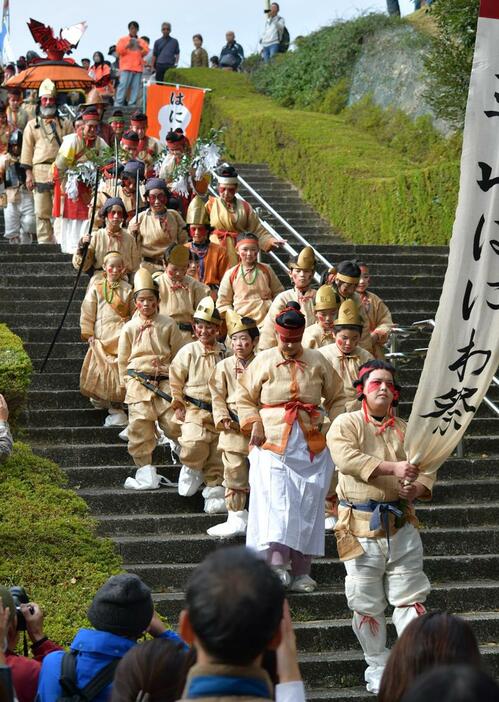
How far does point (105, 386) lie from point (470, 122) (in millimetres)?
6647

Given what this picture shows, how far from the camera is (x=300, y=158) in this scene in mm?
21234

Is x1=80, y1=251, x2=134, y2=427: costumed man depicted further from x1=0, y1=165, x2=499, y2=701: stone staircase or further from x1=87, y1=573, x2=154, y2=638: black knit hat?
x1=87, y1=573, x2=154, y2=638: black knit hat

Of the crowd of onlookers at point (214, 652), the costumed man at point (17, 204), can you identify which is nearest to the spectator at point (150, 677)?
the crowd of onlookers at point (214, 652)

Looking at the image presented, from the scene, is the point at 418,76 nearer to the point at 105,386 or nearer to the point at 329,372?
the point at 105,386

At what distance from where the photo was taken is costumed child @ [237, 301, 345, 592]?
9211mm

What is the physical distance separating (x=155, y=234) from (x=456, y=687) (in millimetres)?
11422

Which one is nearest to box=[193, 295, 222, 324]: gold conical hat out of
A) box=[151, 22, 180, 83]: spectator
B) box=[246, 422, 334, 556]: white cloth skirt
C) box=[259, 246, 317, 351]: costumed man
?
box=[259, 246, 317, 351]: costumed man

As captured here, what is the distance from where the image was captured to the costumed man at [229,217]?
14086 mm

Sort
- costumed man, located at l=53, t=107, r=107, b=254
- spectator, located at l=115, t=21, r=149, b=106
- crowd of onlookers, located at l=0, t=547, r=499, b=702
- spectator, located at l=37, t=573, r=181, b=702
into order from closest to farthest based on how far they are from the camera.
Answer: crowd of onlookers, located at l=0, t=547, r=499, b=702
spectator, located at l=37, t=573, r=181, b=702
costumed man, located at l=53, t=107, r=107, b=254
spectator, located at l=115, t=21, r=149, b=106

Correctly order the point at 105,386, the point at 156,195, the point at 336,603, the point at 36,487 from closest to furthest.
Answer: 1. the point at 336,603
2. the point at 36,487
3. the point at 105,386
4. the point at 156,195

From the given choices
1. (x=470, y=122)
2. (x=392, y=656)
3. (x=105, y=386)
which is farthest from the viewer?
(x=105, y=386)

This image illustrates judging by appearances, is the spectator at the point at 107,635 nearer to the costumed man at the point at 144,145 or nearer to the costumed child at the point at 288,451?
the costumed child at the point at 288,451

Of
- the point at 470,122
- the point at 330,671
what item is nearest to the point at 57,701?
the point at 470,122

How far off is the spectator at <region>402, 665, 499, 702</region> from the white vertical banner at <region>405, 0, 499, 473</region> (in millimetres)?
3180
